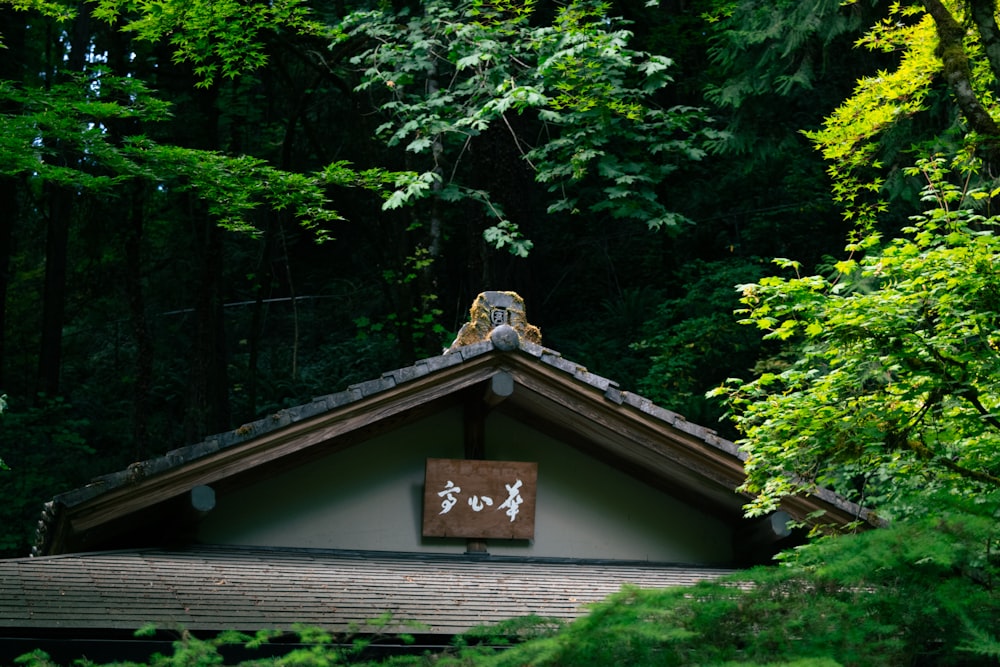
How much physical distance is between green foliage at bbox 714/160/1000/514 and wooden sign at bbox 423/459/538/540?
228cm

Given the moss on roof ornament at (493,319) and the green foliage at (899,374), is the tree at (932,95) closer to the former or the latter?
the green foliage at (899,374)

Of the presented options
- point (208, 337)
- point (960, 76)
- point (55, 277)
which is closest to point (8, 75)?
point (55, 277)

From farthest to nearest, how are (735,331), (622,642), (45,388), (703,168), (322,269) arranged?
(322,269) < (703,168) < (45,388) < (735,331) < (622,642)

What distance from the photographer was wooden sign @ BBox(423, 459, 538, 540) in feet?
28.2

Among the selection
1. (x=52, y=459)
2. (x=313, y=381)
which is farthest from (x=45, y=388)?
(x=313, y=381)

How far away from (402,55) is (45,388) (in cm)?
911

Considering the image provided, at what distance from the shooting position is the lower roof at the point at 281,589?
6199 millimetres

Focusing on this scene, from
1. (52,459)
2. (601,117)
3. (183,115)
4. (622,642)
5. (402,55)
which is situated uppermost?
(183,115)

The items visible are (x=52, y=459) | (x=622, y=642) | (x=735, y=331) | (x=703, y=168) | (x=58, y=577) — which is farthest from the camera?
(x=703, y=168)

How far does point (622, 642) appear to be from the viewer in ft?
13.0

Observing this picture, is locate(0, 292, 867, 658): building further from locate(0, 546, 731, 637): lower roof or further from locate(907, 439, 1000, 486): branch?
locate(907, 439, 1000, 486): branch

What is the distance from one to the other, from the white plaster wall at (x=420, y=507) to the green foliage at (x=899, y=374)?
2.12 meters

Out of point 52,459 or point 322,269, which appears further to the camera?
point 322,269

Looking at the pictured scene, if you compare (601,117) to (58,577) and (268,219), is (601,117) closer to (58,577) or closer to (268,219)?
(268,219)
